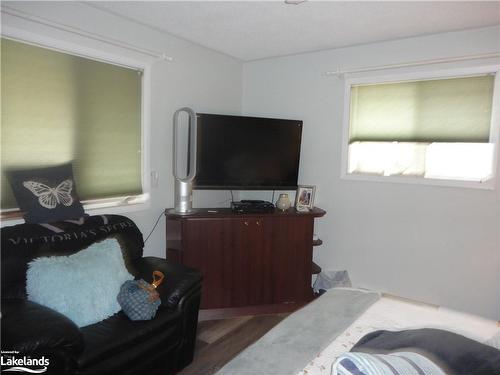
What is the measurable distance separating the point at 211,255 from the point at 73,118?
1495 millimetres

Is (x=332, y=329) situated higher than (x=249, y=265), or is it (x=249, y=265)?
(x=332, y=329)

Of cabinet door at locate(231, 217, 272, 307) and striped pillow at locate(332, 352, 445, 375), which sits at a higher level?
striped pillow at locate(332, 352, 445, 375)

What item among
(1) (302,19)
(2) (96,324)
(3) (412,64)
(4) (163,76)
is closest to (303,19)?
(1) (302,19)

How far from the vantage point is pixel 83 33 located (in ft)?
8.02

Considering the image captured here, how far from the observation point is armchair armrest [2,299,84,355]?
151 centimetres

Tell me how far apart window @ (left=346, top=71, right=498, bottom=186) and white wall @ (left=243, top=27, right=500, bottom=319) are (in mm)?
130

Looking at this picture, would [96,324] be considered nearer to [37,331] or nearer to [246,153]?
[37,331]

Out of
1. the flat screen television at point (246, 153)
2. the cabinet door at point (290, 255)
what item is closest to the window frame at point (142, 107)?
the flat screen television at point (246, 153)

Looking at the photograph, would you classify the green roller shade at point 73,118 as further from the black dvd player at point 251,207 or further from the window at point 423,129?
the window at point 423,129

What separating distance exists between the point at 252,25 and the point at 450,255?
8.21ft

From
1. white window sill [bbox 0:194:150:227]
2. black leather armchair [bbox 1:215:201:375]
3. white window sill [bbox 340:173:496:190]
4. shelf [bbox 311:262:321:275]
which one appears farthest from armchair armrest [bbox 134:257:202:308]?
white window sill [bbox 340:173:496:190]

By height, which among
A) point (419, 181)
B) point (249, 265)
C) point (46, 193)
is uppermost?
point (419, 181)

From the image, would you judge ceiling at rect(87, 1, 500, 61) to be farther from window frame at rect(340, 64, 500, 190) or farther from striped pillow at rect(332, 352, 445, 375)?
striped pillow at rect(332, 352, 445, 375)

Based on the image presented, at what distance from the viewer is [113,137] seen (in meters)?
2.77
